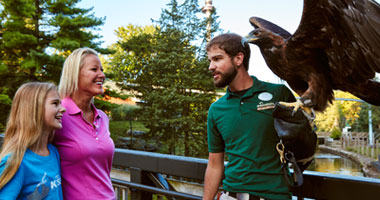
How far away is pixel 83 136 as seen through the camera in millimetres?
1454

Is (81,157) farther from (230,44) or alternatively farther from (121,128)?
(121,128)

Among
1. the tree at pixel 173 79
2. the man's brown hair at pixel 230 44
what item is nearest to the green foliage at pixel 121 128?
the tree at pixel 173 79

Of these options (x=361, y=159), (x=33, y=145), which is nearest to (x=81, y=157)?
(x=33, y=145)

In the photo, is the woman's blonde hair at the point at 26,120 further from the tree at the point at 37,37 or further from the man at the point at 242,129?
the tree at the point at 37,37

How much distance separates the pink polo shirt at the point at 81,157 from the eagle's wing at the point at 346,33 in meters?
1.08

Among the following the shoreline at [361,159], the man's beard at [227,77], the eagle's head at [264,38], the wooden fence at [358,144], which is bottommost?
the shoreline at [361,159]

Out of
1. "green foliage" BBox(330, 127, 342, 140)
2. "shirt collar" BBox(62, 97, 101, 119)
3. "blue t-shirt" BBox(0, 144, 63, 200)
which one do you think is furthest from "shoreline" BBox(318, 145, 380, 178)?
"blue t-shirt" BBox(0, 144, 63, 200)

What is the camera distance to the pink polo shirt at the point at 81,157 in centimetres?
142

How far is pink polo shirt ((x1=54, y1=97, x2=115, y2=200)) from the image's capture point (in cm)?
142

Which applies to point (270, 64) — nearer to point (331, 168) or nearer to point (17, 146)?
point (17, 146)

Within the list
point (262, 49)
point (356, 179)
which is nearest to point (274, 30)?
point (262, 49)

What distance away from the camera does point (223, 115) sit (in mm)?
1440

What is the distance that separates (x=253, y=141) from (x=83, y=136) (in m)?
0.79

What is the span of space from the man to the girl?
0.72 m
